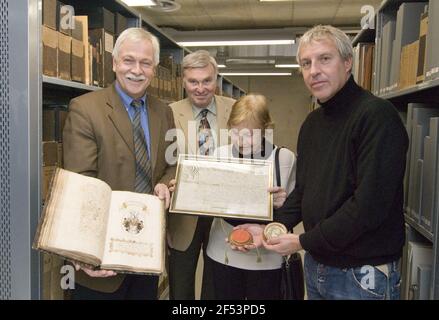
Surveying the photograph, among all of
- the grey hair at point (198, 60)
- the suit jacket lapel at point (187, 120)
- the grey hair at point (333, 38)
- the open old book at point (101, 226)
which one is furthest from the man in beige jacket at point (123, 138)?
the grey hair at point (333, 38)

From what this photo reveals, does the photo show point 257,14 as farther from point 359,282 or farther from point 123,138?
point 359,282

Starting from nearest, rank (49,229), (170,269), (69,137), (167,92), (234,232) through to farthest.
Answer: (49,229)
(69,137)
(234,232)
(170,269)
(167,92)

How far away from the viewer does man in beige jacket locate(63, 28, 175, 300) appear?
162 centimetres

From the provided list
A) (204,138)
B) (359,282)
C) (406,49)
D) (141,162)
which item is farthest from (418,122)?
(141,162)

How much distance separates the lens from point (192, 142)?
2.33m

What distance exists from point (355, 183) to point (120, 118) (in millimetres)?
951

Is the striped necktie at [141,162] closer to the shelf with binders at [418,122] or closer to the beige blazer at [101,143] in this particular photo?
the beige blazer at [101,143]

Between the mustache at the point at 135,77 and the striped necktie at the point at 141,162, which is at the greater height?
the mustache at the point at 135,77

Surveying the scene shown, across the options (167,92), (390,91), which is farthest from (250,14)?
(390,91)

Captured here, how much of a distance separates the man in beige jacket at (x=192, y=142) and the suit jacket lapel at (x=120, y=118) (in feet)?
1.91

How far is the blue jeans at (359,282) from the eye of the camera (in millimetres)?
1441
